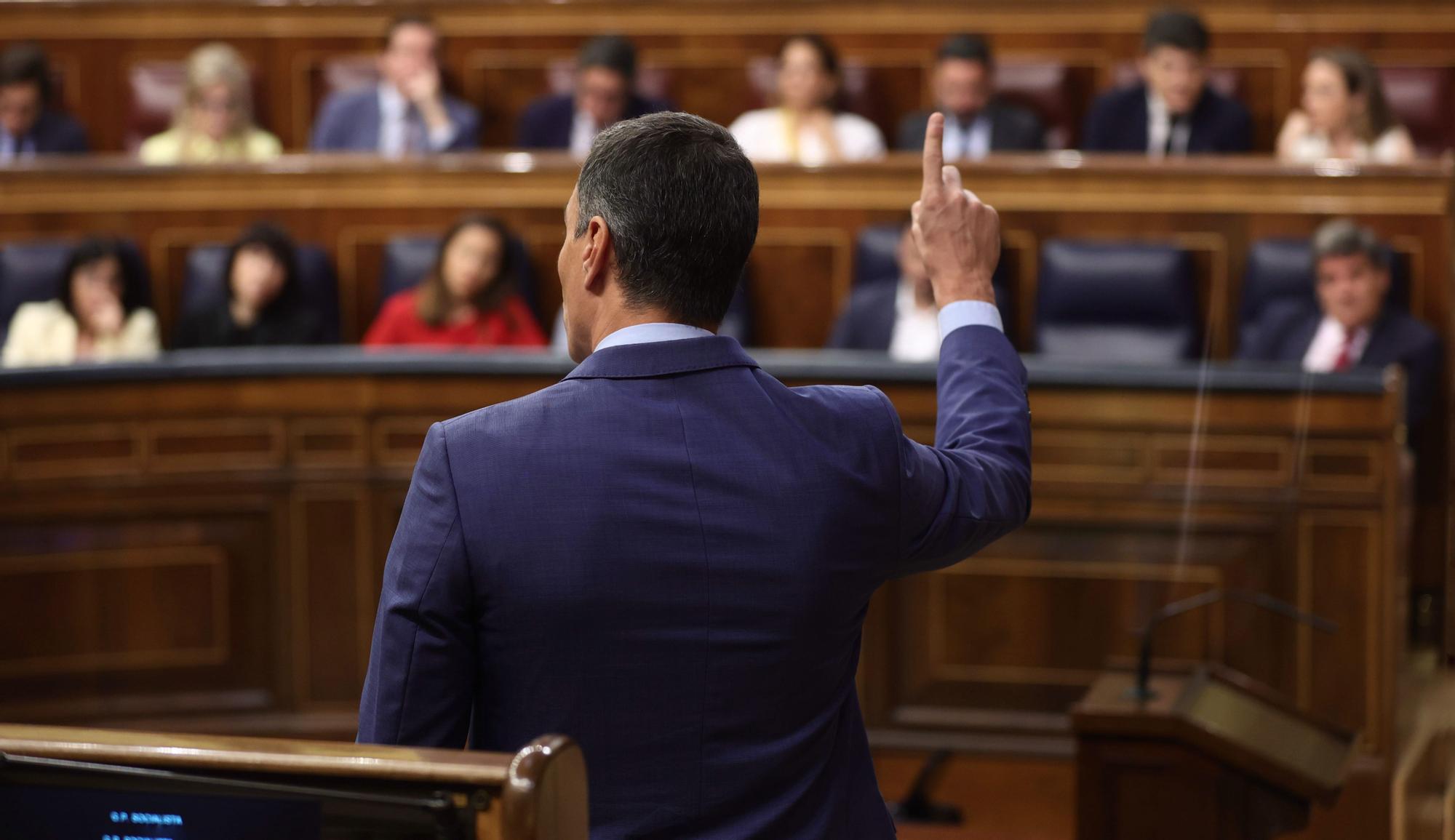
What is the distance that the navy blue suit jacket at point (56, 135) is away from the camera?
4.24 metres

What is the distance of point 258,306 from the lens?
11.2 ft

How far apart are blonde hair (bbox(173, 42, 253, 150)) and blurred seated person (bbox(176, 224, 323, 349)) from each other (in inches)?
30.1

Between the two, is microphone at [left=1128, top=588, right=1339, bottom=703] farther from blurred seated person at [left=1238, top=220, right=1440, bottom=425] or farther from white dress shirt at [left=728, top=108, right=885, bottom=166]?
white dress shirt at [left=728, top=108, right=885, bottom=166]

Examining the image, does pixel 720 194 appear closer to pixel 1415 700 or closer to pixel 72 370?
pixel 72 370

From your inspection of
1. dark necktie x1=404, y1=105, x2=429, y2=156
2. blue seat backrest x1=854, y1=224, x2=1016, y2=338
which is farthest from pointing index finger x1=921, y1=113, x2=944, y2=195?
dark necktie x1=404, y1=105, x2=429, y2=156

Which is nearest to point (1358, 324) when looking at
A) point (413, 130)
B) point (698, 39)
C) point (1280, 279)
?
point (1280, 279)

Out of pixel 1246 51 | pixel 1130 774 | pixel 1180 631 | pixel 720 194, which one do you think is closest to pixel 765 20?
pixel 1246 51

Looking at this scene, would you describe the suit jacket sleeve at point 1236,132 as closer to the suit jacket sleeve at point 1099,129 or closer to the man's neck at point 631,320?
the suit jacket sleeve at point 1099,129

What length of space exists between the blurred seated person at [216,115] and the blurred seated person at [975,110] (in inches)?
62.7

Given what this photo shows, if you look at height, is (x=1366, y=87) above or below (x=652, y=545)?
above

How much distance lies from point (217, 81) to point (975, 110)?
5.86 ft

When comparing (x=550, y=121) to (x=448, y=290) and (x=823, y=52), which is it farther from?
(x=448, y=290)

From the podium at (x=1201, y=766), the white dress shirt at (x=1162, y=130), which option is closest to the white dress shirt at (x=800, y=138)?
the white dress shirt at (x=1162, y=130)

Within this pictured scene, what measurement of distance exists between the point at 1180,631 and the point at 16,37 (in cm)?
351
